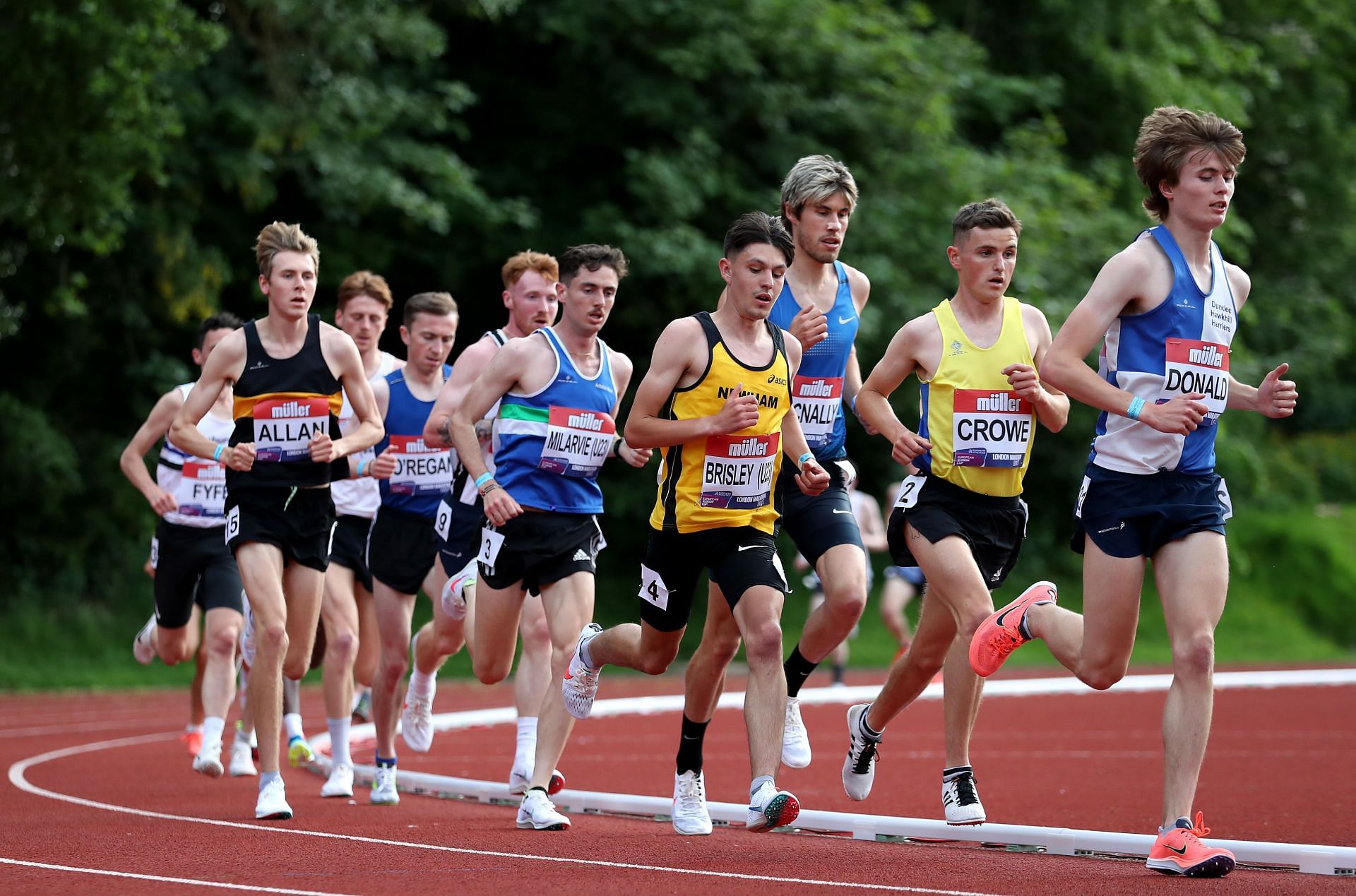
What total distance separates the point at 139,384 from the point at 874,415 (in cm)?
1422

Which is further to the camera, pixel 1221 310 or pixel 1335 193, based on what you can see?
pixel 1335 193

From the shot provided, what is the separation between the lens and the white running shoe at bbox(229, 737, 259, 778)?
1070 centimetres

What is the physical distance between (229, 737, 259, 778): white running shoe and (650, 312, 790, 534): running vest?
4605mm

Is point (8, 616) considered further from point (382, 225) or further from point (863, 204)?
point (863, 204)

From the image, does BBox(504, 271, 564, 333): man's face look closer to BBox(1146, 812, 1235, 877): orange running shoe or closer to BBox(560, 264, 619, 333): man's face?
BBox(560, 264, 619, 333): man's face

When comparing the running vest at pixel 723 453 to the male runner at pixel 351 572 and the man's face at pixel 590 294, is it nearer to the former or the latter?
the man's face at pixel 590 294

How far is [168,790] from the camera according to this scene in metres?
10.3

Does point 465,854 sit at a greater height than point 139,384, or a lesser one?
lesser

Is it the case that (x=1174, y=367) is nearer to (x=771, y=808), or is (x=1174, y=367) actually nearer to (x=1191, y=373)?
(x=1191, y=373)

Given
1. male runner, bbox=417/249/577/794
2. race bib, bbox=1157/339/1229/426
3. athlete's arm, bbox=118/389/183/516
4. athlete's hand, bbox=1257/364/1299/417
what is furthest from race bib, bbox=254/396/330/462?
athlete's hand, bbox=1257/364/1299/417

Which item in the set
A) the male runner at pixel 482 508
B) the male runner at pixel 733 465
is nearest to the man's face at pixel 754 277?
the male runner at pixel 733 465

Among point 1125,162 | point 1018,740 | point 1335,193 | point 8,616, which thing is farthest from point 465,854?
point 1335,193

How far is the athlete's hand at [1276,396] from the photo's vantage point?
6.36 m

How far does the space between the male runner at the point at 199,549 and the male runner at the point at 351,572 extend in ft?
2.02
